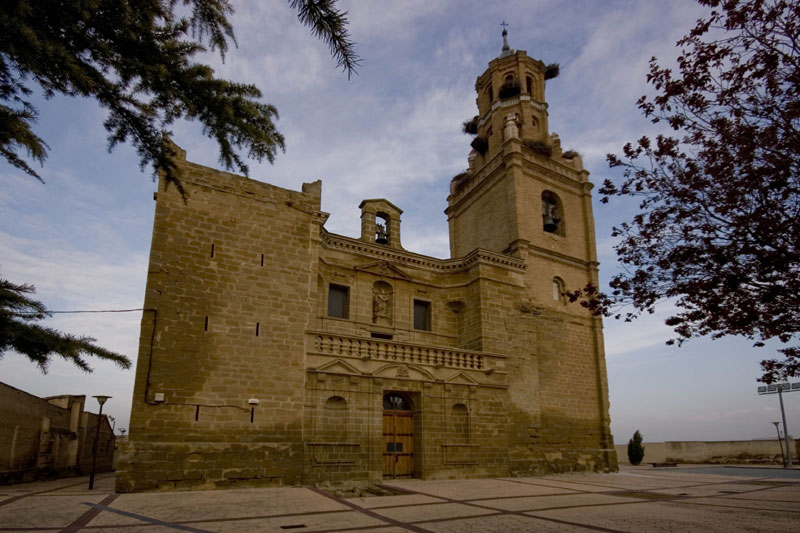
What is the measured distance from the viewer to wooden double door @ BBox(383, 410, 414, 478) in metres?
16.4

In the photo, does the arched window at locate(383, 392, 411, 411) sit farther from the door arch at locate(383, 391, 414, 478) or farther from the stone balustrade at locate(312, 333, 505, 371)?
the stone balustrade at locate(312, 333, 505, 371)

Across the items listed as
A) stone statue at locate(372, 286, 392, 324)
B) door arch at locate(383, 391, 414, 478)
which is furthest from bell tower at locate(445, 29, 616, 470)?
door arch at locate(383, 391, 414, 478)

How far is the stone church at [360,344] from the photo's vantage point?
13812 mm

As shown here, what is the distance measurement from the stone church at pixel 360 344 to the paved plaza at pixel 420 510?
152 cm

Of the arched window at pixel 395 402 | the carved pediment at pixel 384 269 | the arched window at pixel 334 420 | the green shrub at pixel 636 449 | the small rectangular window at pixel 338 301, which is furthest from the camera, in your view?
the green shrub at pixel 636 449

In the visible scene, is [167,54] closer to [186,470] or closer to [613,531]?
[613,531]

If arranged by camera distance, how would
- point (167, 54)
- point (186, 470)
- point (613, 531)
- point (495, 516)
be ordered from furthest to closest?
point (186, 470) < point (495, 516) < point (613, 531) < point (167, 54)

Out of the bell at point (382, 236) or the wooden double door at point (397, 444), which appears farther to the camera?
the bell at point (382, 236)

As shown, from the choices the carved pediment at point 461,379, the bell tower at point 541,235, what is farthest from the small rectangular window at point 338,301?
the bell tower at point 541,235

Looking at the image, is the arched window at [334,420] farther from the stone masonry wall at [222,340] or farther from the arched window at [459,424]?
the arched window at [459,424]

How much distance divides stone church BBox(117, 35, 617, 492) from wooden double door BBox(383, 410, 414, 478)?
0.17ft

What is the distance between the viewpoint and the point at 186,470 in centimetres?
1301

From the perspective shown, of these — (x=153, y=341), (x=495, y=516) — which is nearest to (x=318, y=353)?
(x=153, y=341)

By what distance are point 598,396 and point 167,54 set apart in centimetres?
2281
